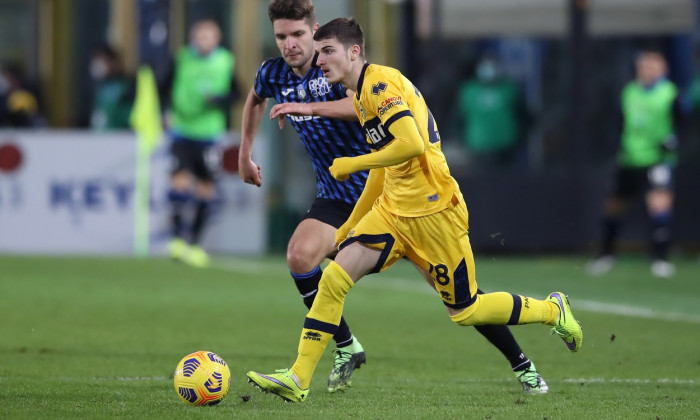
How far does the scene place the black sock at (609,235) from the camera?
45.9 feet

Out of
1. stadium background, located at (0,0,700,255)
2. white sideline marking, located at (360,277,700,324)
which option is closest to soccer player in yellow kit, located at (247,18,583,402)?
white sideline marking, located at (360,277,700,324)

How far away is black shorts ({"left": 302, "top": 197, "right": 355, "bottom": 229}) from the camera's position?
6.54m

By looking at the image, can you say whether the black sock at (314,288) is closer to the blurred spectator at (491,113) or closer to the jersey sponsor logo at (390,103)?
the jersey sponsor logo at (390,103)

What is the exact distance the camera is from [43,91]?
19094 mm

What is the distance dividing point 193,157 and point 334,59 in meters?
8.71

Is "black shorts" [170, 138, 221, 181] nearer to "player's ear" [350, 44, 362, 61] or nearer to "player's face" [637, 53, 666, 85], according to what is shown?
"player's face" [637, 53, 666, 85]

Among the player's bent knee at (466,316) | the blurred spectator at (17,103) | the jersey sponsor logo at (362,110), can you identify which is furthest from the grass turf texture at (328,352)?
the blurred spectator at (17,103)

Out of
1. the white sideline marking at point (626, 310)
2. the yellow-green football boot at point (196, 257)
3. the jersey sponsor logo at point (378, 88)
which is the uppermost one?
the jersey sponsor logo at point (378, 88)

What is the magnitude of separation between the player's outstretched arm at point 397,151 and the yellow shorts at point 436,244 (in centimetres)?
39

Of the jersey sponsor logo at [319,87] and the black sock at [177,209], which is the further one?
the black sock at [177,209]

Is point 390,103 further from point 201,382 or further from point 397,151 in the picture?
point 201,382

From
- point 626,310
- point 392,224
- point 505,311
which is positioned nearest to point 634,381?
point 505,311

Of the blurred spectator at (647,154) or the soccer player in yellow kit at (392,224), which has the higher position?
the soccer player in yellow kit at (392,224)

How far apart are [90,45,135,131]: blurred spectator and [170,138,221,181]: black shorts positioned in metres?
2.52
